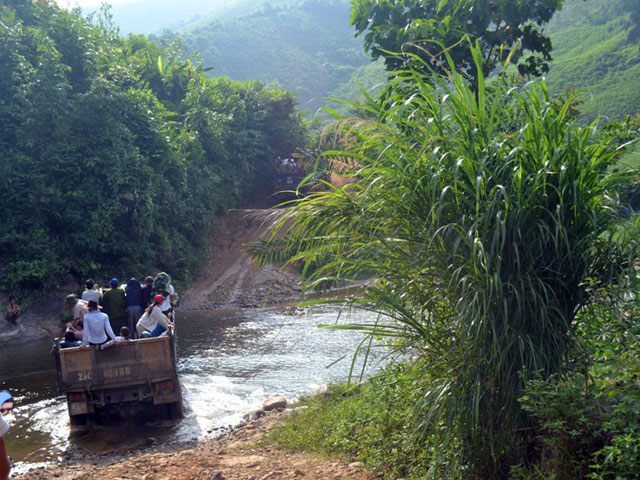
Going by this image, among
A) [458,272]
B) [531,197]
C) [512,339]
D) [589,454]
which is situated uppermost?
[531,197]

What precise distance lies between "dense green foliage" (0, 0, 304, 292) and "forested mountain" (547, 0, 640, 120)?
20517 millimetres

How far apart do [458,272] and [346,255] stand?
104 centimetres

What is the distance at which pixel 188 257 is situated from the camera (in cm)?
2717

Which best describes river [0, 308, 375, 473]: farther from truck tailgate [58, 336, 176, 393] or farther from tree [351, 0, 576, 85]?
tree [351, 0, 576, 85]

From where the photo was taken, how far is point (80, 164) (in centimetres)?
2181

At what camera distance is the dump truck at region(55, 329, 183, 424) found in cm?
937

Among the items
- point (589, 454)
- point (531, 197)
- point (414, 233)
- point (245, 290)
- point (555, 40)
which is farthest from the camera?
point (555, 40)

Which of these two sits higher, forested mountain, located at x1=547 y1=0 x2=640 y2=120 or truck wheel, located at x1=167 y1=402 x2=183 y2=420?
forested mountain, located at x1=547 y1=0 x2=640 y2=120

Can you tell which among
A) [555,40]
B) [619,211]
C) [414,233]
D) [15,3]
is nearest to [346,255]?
[414,233]

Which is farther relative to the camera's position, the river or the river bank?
the river

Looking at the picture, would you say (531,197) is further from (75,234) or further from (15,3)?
(15,3)

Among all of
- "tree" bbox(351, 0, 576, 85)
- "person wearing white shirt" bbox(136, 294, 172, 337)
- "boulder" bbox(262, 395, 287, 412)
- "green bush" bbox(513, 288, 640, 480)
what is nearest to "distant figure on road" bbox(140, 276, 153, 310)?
"person wearing white shirt" bbox(136, 294, 172, 337)

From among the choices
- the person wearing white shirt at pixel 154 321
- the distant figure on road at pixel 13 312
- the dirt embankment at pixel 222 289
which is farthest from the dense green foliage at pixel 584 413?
the distant figure on road at pixel 13 312

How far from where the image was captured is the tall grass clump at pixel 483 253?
448cm
